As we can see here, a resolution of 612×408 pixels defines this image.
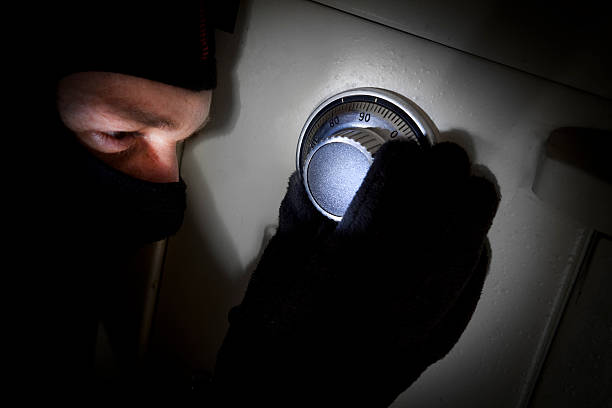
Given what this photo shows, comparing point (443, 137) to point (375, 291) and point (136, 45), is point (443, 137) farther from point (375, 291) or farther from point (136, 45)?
point (136, 45)

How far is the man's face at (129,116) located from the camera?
57cm

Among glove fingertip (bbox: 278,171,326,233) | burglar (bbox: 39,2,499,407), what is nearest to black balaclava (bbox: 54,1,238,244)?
burglar (bbox: 39,2,499,407)

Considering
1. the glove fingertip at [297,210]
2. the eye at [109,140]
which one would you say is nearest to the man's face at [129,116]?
the eye at [109,140]

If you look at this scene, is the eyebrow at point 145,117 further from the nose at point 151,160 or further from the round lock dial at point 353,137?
the round lock dial at point 353,137

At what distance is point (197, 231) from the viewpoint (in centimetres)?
83

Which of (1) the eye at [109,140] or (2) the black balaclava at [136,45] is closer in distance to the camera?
(2) the black balaclava at [136,45]

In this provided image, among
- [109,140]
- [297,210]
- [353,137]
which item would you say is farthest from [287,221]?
[109,140]

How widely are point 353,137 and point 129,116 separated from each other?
0.30 m

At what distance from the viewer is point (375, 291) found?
522mm

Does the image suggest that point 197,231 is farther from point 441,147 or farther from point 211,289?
point 441,147

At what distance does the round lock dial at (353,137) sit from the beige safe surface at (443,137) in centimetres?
2

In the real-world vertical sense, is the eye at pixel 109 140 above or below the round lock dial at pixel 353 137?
below

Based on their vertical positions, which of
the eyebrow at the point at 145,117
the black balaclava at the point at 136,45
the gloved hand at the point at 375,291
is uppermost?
the black balaclava at the point at 136,45

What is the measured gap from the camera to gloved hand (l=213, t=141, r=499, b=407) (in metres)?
0.50
